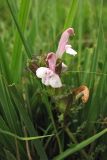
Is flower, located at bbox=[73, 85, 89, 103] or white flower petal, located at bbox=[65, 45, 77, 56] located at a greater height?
white flower petal, located at bbox=[65, 45, 77, 56]

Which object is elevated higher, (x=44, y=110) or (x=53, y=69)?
(x=53, y=69)

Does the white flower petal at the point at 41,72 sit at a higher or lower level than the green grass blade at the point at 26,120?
higher

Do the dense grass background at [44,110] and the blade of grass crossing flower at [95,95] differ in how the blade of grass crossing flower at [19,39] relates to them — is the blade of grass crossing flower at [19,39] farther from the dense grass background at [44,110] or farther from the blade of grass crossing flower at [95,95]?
the blade of grass crossing flower at [95,95]

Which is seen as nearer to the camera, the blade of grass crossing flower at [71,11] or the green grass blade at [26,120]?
the green grass blade at [26,120]

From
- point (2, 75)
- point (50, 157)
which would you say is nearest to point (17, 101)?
point (2, 75)

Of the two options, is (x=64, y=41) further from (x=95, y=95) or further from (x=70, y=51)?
(x=95, y=95)

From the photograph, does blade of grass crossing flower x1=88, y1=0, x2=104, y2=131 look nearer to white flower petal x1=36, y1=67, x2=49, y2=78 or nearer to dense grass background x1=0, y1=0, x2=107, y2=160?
dense grass background x1=0, y1=0, x2=107, y2=160

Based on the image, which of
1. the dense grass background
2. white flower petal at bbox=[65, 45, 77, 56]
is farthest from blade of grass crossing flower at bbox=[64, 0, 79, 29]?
white flower petal at bbox=[65, 45, 77, 56]

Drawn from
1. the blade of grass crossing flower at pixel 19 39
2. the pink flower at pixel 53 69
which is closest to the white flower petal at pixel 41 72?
the pink flower at pixel 53 69

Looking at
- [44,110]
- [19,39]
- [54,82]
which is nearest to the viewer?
[54,82]

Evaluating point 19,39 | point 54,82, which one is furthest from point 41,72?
point 19,39

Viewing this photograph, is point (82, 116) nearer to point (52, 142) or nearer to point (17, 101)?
point (52, 142)
